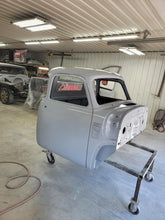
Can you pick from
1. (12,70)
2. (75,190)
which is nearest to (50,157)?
(75,190)

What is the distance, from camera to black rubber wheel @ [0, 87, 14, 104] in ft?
22.7

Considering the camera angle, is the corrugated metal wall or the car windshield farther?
the car windshield

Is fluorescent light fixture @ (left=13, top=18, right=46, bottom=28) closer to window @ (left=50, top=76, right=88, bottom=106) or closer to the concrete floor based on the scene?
window @ (left=50, top=76, right=88, bottom=106)

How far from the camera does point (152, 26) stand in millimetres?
4059

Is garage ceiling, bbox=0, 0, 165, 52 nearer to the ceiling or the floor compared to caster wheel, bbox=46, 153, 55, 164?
nearer to the ceiling

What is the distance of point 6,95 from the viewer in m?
6.98

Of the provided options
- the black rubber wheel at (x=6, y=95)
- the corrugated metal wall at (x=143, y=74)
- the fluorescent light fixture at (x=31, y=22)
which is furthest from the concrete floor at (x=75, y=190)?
the corrugated metal wall at (x=143, y=74)

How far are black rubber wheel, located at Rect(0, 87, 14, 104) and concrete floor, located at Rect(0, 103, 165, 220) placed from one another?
382 centimetres

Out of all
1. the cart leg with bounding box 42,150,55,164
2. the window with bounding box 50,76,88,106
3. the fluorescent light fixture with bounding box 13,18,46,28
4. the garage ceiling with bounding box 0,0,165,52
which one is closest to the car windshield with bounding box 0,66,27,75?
the garage ceiling with bounding box 0,0,165,52

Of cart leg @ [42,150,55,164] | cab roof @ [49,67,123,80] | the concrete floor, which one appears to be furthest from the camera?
cart leg @ [42,150,55,164]

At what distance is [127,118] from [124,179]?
1.33 m

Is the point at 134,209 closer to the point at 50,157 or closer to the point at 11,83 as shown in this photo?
the point at 50,157

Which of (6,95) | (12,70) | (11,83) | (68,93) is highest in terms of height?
(12,70)

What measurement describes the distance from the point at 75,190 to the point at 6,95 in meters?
6.08
